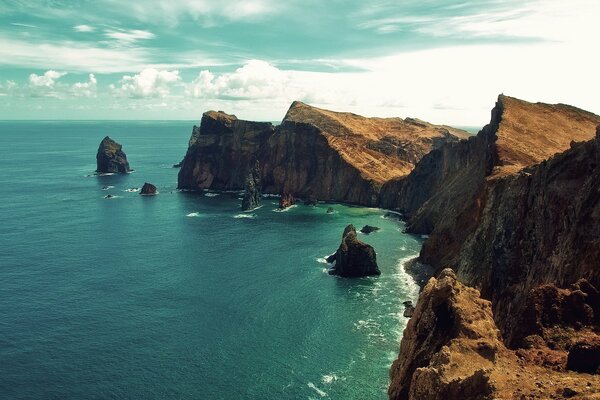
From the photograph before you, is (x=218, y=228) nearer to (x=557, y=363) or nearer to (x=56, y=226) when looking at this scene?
(x=56, y=226)

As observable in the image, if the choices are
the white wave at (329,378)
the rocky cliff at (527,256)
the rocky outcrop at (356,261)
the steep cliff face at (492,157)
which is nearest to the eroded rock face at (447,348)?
the rocky cliff at (527,256)

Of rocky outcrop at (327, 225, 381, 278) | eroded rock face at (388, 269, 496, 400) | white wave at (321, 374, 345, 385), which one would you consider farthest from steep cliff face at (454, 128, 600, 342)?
rocky outcrop at (327, 225, 381, 278)

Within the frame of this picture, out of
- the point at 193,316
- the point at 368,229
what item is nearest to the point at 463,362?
the point at 193,316

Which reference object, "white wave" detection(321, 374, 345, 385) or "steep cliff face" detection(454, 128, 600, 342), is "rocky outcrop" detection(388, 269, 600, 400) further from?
"white wave" detection(321, 374, 345, 385)

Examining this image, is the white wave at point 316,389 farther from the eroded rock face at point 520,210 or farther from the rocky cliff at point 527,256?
the eroded rock face at point 520,210

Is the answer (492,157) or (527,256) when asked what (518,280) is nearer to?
(527,256)

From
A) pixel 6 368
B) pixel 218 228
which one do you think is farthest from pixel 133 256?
pixel 6 368

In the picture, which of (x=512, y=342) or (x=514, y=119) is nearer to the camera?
(x=512, y=342)

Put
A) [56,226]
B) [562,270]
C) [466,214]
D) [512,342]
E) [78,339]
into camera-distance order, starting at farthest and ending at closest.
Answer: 1. [56,226]
2. [466,214]
3. [78,339]
4. [562,270]
5. [512,342]
